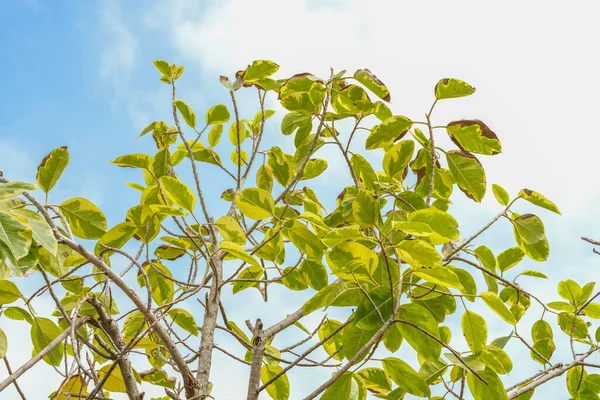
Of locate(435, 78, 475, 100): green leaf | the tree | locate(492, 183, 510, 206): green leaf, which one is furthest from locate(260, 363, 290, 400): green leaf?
locate(435, 78, 475, 100): green leaf

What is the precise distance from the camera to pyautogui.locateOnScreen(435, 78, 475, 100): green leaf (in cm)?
131

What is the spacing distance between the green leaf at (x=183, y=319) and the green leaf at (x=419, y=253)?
0.78 meters

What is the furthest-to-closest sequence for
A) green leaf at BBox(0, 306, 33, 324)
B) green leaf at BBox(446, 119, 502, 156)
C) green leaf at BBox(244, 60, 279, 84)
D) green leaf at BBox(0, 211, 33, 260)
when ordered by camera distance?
green leaf at BBox(244, 60, 279, 84) → green leaf at BBox(446, 119, 502, 156) → green leaf at BBox(0, 306, 33, 324) → green leaf at BBox(0, 211, 33, 260)

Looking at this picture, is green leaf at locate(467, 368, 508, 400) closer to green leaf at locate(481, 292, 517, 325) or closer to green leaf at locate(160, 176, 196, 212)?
green leaf at locate(481, 292, 517, 325)

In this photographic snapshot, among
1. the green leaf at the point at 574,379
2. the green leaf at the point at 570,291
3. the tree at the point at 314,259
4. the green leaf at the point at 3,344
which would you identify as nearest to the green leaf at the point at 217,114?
the tree at the point at 314,259

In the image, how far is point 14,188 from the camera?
0.92m

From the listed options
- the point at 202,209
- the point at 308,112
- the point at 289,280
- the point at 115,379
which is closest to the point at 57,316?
the point at 115,379

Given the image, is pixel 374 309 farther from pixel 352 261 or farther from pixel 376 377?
pixel 376 377

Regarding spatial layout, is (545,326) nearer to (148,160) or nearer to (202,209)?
(202,209)

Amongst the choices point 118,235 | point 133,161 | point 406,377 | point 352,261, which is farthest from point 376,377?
point 133,161

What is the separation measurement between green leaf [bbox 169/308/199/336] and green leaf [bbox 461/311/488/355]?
2.43 feet

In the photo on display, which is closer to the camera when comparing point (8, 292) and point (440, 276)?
point (440, 276)

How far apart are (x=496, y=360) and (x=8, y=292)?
3.50ft

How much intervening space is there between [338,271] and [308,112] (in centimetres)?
57
